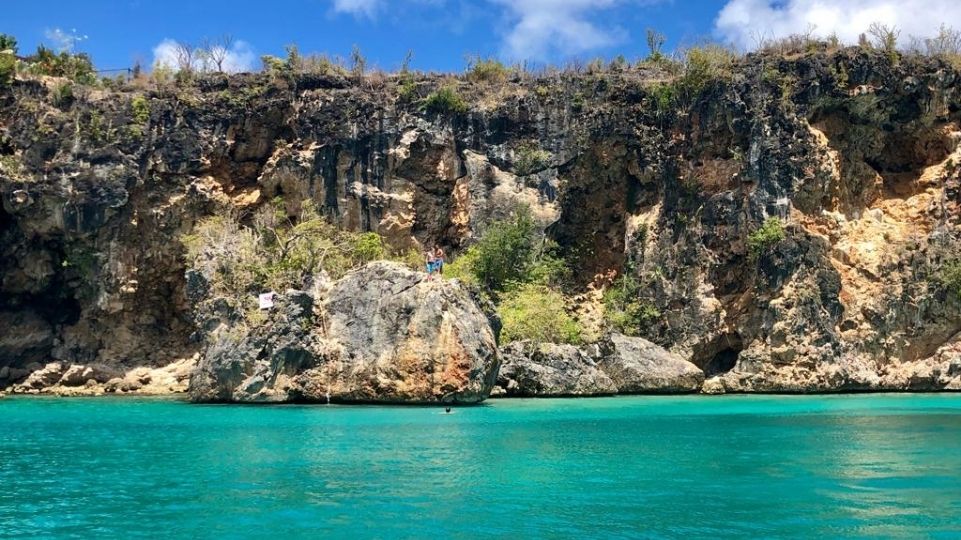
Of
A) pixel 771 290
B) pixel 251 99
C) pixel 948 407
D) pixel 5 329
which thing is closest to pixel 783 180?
→ pixel 771 290

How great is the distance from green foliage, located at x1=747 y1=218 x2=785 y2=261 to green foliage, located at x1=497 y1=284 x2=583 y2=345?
7874mm

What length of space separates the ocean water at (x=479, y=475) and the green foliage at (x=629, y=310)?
13.5 m

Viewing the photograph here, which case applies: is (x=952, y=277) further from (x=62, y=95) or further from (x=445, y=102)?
(x=62, y=95)

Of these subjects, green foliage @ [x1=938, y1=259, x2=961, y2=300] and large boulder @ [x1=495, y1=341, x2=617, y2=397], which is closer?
large boulder @ [x1=495, y1=341, x2=617, y2=397]

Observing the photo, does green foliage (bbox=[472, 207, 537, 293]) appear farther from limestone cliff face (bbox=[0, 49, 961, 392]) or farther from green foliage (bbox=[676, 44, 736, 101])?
green foliage (bbox=[676, 44, 736, 101])

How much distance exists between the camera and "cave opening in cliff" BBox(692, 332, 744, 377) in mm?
36281

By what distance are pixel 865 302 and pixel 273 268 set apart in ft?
75.9

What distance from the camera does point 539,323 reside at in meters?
32.4

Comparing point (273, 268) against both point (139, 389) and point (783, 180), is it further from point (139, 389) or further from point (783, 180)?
point (783, 180)

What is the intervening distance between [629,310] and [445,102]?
12.6 metres

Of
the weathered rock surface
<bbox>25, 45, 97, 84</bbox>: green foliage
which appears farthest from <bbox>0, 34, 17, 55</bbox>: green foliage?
the weathered rock surface

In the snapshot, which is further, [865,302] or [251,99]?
[251,99]

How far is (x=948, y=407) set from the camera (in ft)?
82.7

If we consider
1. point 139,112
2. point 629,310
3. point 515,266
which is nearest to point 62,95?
point 139,112
